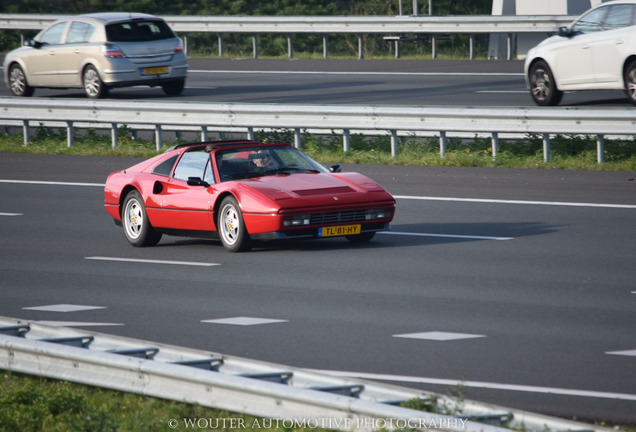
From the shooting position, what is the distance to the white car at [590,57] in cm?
1983

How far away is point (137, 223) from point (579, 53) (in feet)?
33.4

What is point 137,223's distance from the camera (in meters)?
14.0

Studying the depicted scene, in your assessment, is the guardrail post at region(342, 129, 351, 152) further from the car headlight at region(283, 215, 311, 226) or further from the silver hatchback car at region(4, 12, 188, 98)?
the car headlight at region(283, 215, 311, 226)

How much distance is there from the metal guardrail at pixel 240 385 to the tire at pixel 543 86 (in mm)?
15401

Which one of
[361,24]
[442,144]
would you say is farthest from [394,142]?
[361,24]

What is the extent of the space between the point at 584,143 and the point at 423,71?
12.2m

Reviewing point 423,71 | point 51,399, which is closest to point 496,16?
point 423,71

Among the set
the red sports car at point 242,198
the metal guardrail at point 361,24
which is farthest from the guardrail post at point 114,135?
the metal guardrail at point 361,24

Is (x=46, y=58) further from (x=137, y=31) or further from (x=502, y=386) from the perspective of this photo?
(x=502, y=386)

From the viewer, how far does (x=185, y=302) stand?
10.4 metres

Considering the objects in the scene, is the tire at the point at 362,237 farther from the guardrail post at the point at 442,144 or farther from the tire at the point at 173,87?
the tire at the point at 173,87

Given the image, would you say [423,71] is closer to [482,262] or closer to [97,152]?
[97,152]

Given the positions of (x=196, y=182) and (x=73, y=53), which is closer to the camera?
(x=196, y=182)

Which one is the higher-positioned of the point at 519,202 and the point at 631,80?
the point at 631,80
